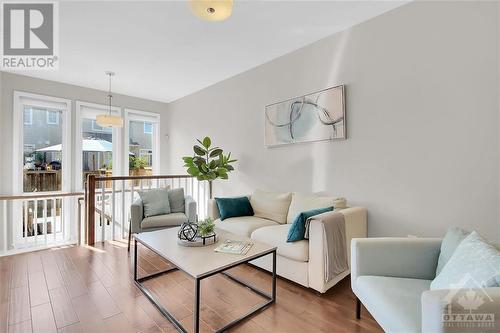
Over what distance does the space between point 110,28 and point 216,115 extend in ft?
6.89

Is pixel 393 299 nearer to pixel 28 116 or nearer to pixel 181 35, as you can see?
pixel 181 35

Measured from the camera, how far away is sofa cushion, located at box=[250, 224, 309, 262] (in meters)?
2.16

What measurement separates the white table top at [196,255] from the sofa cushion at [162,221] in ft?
2.76

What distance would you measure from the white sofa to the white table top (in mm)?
334

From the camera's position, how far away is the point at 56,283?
2301 millimetres

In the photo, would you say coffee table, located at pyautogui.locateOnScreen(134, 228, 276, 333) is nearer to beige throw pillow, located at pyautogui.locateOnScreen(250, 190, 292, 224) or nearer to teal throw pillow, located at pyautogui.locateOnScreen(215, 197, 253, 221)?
teal throw pillow, located at pyautogui.locateOnScreen(215, 197, 253, 221)

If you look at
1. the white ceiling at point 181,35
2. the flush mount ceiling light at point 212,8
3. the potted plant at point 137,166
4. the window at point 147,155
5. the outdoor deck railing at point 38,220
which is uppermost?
the white ceiling at point 181,35

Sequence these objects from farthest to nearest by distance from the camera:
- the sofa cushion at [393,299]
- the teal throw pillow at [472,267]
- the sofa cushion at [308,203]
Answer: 1. the sofa cushion at [308,203]
2. the sofa cushion at [393,299]
3. the teal throw pillow at [472,267]

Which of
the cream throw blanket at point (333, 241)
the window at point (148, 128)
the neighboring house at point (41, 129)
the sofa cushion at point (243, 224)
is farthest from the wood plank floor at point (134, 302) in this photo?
the window at point (148, 128)

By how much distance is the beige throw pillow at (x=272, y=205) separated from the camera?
304cm
